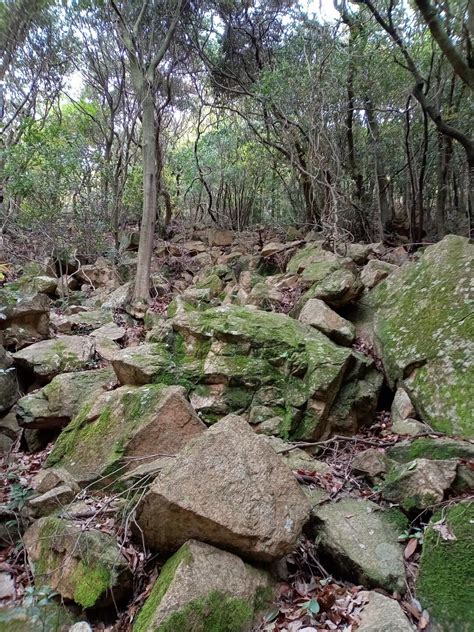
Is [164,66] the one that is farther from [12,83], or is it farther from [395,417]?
[395,417]

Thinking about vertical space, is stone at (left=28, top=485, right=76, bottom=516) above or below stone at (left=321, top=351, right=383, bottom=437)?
below

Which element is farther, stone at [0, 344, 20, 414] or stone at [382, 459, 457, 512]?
stone at [0, 344, 20, 414]

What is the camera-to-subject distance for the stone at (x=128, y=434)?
363cm

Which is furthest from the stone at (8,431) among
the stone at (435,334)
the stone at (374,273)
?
the stone at (374,273)

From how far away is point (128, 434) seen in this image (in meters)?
3.73

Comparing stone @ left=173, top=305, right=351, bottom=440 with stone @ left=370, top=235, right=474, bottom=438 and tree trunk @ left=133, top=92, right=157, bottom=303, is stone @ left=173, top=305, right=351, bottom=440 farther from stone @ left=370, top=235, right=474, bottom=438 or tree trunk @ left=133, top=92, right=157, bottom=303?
tree trunk @ left=133, top=92, right=157, bottom=303

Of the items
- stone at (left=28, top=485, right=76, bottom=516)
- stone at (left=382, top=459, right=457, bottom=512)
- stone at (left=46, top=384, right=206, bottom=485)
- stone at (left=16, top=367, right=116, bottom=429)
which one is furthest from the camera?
stone at (left=16, top=367, right=116, bottom=429)

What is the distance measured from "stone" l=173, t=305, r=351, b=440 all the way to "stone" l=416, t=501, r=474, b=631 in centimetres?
175

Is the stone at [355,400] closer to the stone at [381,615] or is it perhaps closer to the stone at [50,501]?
the stone at [381,615]

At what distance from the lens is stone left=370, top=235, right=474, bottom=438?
368 cm

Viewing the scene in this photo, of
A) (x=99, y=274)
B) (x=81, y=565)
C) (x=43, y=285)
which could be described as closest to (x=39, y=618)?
(x=81, y=565)

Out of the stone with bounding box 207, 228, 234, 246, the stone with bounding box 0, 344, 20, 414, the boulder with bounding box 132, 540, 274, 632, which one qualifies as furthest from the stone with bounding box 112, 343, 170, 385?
the stone with bounding box 207, 228, 234, 246

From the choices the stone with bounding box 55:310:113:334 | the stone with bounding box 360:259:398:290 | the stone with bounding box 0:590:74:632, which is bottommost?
the stone with bounding box 0:590:74:632

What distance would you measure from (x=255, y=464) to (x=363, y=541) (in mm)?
782
